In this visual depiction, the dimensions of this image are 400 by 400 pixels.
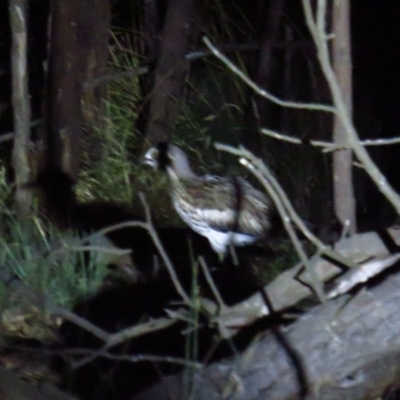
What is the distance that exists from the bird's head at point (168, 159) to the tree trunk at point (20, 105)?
2.94 feet

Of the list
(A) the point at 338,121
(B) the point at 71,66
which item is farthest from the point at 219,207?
(A) the point at 338,121

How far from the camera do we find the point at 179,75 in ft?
22.9

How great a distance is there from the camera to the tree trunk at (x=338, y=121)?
407 cm

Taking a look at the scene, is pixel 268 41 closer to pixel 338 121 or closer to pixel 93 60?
pixel 93 60

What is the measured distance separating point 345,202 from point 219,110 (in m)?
→ 3.44

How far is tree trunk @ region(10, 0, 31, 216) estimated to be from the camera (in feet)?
18.8

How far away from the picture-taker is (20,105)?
6.07 metres

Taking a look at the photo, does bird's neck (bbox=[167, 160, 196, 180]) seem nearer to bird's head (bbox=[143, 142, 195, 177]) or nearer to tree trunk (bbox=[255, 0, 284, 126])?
bird's head (bbox=[143, 142, 195, 177])

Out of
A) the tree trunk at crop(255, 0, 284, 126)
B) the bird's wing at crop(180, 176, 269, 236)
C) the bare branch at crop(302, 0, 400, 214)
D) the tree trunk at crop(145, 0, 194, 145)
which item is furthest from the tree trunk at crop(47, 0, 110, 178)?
the bare branch at crop(302, 0, 400, 214)

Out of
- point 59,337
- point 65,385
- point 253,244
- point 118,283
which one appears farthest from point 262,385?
point 253,244

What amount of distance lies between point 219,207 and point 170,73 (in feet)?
3.79

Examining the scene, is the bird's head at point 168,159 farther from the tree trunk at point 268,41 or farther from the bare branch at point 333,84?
the bare branch at point 333,84

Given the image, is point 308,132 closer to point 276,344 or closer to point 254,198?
point 254,198

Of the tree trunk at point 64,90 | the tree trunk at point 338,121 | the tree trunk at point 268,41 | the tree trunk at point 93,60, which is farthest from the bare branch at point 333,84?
the tree trunk at point 268,41
